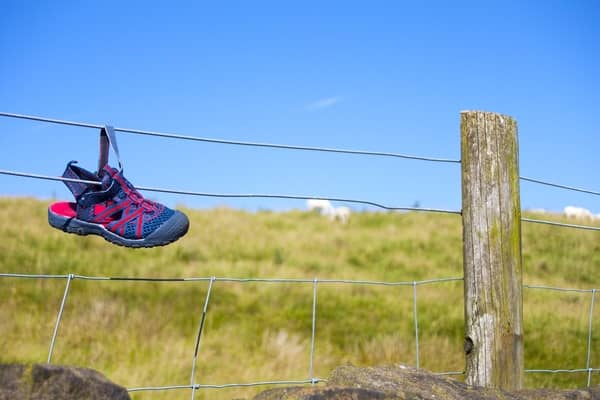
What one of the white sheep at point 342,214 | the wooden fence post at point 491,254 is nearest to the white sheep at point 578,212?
the white sheep at point 342,214

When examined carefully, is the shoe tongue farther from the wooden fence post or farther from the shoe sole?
the wooden fence post

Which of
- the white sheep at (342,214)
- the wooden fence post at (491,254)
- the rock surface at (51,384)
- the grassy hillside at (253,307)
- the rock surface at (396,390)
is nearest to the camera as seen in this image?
the rock surface at (51,384)

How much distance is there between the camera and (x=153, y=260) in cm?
911

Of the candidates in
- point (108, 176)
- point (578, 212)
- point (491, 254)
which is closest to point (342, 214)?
point (578, 212)

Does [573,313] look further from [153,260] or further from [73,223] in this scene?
[73,223]

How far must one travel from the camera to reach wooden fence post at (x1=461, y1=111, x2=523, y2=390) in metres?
2.71

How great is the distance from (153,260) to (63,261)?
1.13 meters

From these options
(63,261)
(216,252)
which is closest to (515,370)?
(63,261)

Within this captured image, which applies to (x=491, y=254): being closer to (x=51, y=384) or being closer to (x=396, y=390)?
(x=396, y=390)

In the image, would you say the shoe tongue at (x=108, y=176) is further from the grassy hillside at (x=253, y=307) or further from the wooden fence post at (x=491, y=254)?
the grassy hillside at (x=253, y=307)

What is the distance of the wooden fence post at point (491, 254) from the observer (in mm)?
2713

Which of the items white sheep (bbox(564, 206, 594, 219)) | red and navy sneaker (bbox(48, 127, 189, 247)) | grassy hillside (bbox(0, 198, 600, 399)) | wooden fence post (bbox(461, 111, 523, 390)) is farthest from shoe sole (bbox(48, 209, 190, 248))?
white sheep (bbox(564, 206, 594, 219))

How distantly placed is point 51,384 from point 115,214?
0.79 m

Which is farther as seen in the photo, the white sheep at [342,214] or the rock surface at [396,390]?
the white sheep at [342,214]
